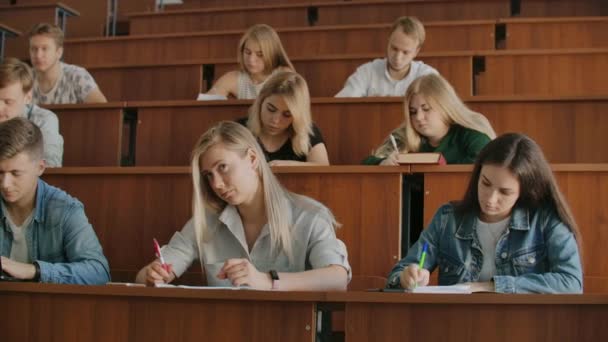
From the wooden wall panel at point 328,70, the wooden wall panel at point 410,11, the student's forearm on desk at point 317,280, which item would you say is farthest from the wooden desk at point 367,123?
the wooden wall panel at point 410,11

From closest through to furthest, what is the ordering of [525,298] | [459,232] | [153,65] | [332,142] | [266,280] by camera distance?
1. [525,298]
2. [266,280]
3. [459,232]
4. [332,142]
5. [153,65]

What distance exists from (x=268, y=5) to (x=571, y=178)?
2.03 meters

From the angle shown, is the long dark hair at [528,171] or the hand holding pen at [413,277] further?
the long dark hair at [528,171]

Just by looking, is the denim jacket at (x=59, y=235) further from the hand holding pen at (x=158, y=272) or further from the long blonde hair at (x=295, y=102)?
the long blonde hair at (x=295, y=102)

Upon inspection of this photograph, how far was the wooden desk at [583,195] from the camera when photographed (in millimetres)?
1489

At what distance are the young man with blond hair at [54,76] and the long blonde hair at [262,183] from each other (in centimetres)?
114

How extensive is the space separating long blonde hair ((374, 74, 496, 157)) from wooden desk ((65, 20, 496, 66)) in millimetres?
1003

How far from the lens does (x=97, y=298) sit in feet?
3.21

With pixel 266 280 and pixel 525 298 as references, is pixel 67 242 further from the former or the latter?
pixel 525 298

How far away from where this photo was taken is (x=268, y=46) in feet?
7.65

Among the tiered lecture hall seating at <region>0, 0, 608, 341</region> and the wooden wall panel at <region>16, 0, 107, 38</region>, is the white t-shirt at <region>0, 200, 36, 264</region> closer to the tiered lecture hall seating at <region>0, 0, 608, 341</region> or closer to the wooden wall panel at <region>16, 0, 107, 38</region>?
the tiered lecture hall seating at <region>0, 0, 608, 341</region>

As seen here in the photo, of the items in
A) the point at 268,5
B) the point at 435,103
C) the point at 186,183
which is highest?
the point at 268,5

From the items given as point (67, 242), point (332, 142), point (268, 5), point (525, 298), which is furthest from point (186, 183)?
point (268, 5)

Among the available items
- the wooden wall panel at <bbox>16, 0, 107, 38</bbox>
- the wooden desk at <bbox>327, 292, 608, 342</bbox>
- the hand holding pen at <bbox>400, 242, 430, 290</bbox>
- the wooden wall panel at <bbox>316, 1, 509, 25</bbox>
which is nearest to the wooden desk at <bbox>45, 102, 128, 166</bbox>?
the hand holding pen at <bbox>400, 242, 430, 290</bbox>
